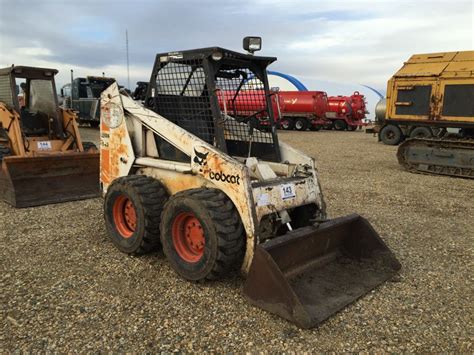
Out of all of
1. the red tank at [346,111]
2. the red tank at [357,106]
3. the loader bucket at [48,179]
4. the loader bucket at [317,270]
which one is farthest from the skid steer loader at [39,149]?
the red tank at [357,106]

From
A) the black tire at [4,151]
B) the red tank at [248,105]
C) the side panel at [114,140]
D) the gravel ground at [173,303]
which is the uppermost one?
the red tank at [248,105]

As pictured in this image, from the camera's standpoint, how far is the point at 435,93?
11648 mm

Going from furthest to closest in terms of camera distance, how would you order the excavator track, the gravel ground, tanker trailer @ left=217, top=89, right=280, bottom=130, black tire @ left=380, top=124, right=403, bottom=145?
black tire @ left=380, top=124, right=403, bottom=145 → the excavator track → tanker trailer @ left=217, top=89, right=280, bottom=130 → the gravel ground

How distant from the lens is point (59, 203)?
6.67 m

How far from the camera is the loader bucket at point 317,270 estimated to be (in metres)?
3.24

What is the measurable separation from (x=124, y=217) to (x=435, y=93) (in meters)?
10.1

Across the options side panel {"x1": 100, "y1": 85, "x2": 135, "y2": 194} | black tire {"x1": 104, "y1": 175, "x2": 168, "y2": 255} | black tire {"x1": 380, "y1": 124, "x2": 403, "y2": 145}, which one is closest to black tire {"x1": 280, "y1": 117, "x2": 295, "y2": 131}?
black tire {"x1": 380, "y1": 124, "x2": 403, "y2": 145}

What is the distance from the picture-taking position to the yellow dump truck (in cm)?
1118

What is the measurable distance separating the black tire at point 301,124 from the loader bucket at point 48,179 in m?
18.5

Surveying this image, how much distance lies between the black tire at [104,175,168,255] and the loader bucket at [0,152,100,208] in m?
2.43

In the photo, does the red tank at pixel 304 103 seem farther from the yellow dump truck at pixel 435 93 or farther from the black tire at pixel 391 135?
the yellow dump truck at pixel 435 93

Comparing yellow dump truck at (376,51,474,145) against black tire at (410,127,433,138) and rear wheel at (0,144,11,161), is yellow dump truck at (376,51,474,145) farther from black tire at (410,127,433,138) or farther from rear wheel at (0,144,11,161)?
rear wheel at (0,144,11,161)

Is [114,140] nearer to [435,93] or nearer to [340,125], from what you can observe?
[435,93]

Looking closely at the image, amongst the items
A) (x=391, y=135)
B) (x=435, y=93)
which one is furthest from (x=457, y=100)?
(x=391, y=135)
